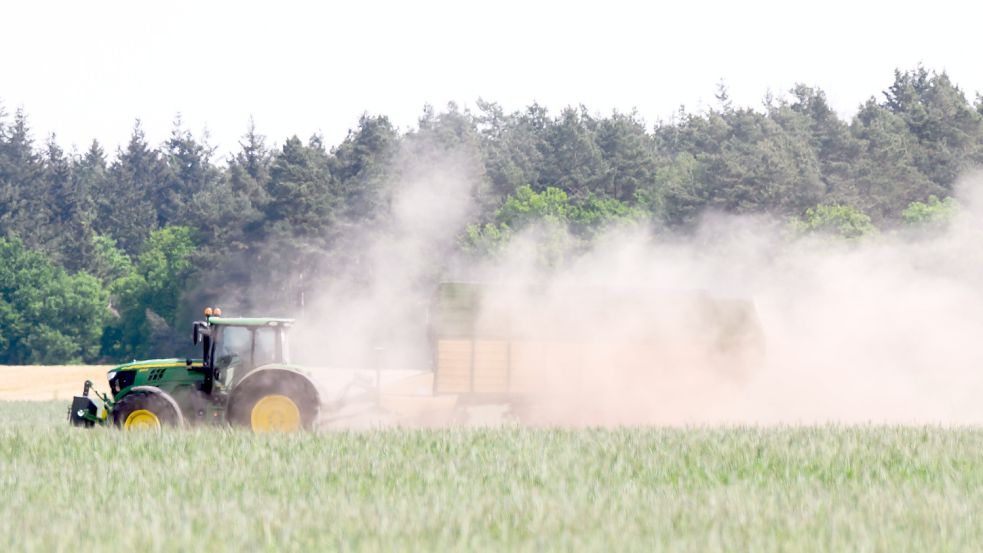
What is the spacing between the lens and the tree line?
76312 millimetres

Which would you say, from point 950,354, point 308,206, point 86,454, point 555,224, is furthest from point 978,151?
point 86,454

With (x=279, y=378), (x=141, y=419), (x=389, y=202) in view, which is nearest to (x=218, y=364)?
(x=279, y=378)

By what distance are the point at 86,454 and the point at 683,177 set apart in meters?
69.3

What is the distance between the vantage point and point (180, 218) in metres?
112

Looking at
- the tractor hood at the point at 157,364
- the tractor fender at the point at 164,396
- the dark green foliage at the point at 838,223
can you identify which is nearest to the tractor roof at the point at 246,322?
the tractor hood at the point at 157,364

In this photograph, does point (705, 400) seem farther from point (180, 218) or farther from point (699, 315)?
point (180, 218)

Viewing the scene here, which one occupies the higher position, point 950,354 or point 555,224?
point 555,224

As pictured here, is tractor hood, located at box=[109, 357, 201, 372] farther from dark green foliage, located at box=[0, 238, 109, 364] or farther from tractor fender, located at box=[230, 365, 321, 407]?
dark green foliage, located at box=[0, 238, 109, 364]

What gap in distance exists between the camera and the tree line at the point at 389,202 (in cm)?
7631

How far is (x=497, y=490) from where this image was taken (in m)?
13.1

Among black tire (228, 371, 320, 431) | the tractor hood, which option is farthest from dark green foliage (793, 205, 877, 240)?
black tire (228, 371, 320, 431)

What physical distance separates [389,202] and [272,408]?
6629cm

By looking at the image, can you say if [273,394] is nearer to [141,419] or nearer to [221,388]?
[221,388]

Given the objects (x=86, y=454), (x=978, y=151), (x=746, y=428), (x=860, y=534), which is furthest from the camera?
(x=978, y=151)
